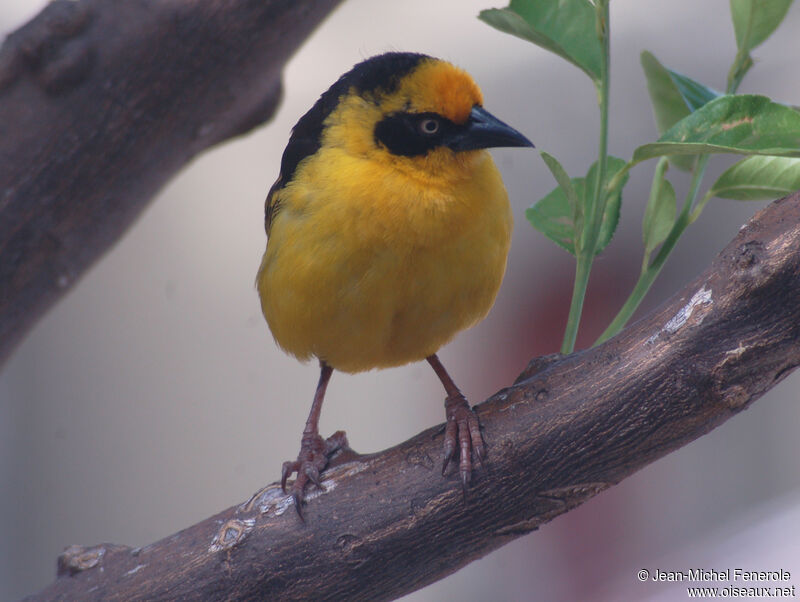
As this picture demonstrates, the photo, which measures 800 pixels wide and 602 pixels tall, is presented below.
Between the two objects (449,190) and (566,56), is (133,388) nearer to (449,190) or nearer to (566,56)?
(449,190)

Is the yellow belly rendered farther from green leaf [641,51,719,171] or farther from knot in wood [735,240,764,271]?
knot in wood [735,240,764,271]

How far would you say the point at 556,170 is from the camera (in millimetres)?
1541

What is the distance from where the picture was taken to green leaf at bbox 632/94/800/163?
53.9 inches

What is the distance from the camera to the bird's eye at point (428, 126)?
1.81 metres

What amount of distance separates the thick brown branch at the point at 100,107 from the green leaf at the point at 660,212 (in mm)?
1028

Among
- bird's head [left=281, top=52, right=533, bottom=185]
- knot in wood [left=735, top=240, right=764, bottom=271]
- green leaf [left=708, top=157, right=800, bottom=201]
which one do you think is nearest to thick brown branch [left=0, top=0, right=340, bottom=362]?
bird's head [left=281, top=52, right=533, bottom=185]

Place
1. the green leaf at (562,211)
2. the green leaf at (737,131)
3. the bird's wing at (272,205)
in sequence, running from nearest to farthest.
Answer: the green leaf at (737,131)
the green leaf at (562,211)
the bird's wing at (272,205)

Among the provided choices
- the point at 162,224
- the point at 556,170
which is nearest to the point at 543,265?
the point at 162,224

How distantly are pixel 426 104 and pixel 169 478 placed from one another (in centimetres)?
258

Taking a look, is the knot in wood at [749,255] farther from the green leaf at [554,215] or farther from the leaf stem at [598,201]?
the green leaf at [554,215]

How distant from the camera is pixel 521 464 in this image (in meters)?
1.55

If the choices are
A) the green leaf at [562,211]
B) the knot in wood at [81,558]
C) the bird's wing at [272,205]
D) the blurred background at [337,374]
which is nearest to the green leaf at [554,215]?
the green leaf at [562,211]

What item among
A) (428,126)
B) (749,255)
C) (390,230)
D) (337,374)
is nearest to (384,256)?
(390,230)

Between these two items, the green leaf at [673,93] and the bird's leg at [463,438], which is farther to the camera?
the green leaf at [673,93]
